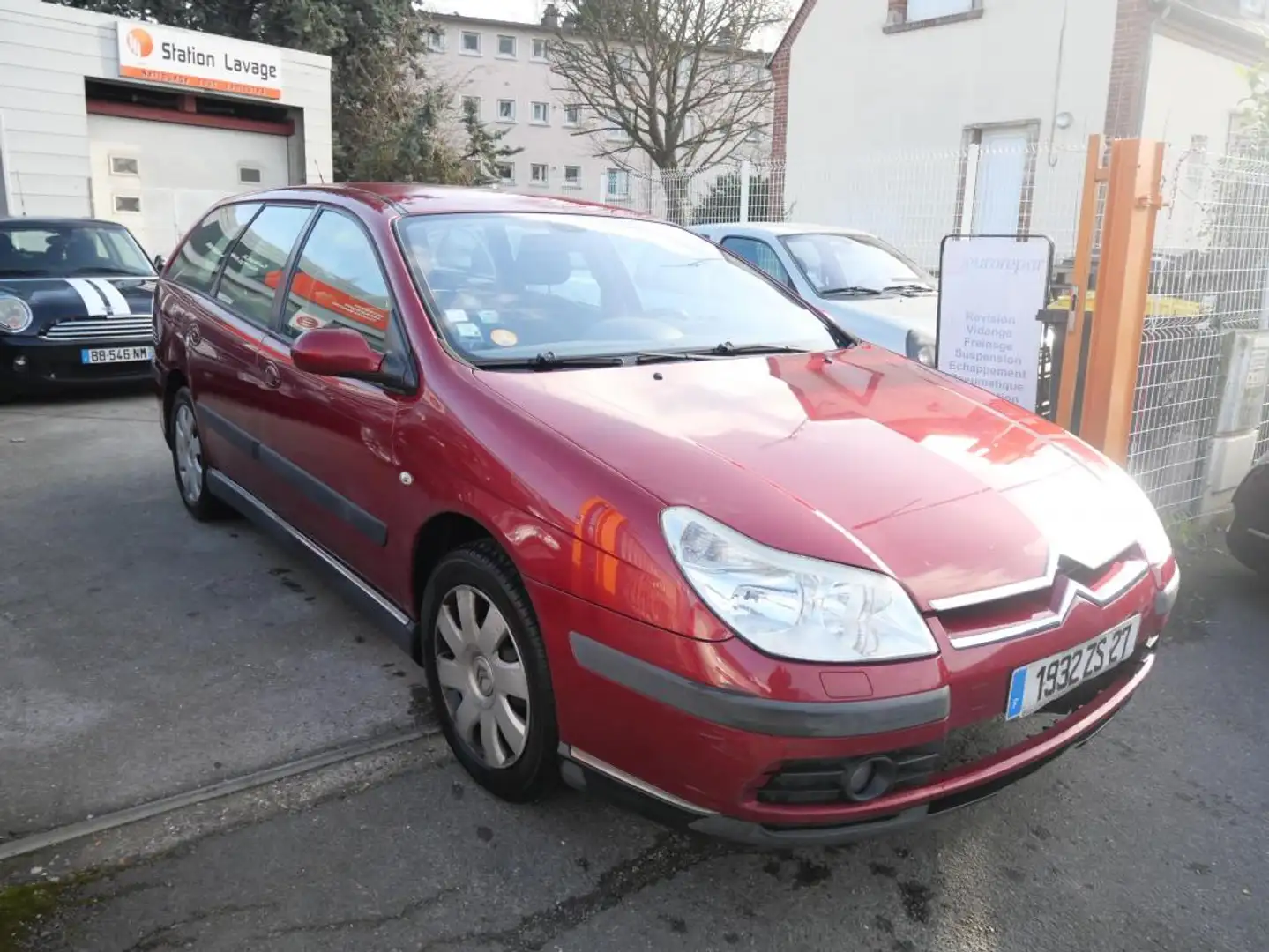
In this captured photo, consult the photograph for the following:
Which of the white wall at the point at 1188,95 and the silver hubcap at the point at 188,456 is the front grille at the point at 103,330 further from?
the white wall at the point at 1188,95

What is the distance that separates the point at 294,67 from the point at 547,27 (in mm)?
8735

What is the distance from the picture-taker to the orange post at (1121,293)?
14.1 feet

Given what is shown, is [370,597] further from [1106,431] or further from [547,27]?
[547,27]

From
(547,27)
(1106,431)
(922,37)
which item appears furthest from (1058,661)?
(547,27)

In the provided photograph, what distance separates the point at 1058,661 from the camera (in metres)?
2.22

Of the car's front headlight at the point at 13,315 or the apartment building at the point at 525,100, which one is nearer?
the car's front headlight at the point at 13,315

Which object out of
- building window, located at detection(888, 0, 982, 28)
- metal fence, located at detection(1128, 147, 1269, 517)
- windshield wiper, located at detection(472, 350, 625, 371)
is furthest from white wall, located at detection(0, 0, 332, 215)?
metal fence, located at detection(1128, 147, 1269, 517)

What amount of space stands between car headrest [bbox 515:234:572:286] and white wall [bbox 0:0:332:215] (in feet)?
38.6

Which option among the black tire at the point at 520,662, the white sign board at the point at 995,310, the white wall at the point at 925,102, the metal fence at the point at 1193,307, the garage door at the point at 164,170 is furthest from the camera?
the garage door at the point at 164,170

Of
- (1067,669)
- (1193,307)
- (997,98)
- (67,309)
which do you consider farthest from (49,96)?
(1067,669)

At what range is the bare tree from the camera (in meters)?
21.4

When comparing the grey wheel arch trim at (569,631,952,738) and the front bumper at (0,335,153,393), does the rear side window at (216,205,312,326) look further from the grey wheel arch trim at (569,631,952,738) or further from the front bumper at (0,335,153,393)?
the front bumper at (0,335,153,393)

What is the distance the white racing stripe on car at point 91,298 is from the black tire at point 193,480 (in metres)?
3.25

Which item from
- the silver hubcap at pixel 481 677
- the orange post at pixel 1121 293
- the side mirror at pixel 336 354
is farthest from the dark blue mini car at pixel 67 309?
the orange post at pixel 1121 293
